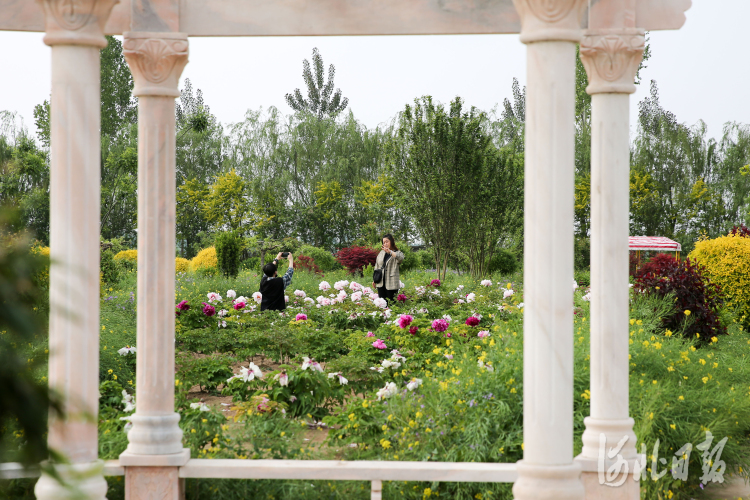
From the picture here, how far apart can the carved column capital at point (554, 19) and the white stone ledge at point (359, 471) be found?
2495 millimetres

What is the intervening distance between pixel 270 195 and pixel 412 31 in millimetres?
30660

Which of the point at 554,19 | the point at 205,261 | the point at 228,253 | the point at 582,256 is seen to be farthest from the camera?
the point at 582,256

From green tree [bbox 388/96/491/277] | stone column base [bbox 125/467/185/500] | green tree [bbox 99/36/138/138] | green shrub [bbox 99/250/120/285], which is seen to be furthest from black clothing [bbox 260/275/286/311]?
green tree [bbox 99/36/138/138]

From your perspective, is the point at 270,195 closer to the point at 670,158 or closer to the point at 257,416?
the point at 670,158

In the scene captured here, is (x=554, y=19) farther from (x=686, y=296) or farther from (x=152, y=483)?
(x=686, y=296)

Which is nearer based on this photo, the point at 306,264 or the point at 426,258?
the point at 306,264

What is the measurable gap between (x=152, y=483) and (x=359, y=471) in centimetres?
130

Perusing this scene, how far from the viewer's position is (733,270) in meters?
12.6

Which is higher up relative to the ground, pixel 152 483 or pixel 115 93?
pixel 115 93

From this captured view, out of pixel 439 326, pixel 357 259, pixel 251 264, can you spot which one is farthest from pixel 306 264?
pixel 439 326

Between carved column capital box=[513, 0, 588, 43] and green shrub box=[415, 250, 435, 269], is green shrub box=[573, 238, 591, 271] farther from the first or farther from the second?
carved column capital box=[513, 0, 588, 43]

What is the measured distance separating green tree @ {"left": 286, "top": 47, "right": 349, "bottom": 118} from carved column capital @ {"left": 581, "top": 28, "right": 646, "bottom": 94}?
37.0 metres

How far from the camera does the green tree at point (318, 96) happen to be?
40406 mm

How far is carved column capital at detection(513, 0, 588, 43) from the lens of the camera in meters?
3.34
